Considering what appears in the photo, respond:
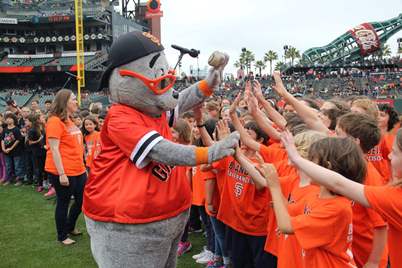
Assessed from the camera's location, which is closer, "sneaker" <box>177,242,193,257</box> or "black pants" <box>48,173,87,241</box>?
"sneaker" <box>177,242,193,257</box>

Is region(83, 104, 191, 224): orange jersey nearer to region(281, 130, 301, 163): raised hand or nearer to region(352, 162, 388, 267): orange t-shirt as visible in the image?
region(281, 130, 301, 163): raised hand

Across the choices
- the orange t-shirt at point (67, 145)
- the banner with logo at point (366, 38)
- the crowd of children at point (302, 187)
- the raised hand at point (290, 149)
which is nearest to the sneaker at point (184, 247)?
the crowd of children at point (302, 187)

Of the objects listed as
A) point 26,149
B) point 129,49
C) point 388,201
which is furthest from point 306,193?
point 26,149

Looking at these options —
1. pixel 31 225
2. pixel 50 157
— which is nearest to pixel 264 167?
pixel 50 157

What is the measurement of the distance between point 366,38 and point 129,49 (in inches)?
1913

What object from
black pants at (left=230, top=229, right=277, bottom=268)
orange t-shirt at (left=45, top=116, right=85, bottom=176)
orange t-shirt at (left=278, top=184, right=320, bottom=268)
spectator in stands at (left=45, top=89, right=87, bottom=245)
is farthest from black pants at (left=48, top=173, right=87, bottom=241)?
orange t-shirt at (left=278, top=184, right=320, bottom=268)

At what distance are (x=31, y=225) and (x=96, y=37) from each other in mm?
42726

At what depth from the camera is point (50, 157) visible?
5.20 metres

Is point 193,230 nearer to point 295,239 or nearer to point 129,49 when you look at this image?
point 295,239

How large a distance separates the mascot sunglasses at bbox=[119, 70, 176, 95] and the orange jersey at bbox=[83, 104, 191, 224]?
0.64 feet

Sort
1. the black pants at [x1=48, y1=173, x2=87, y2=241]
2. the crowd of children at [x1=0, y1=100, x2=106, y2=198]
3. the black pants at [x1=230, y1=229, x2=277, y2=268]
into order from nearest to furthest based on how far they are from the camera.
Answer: the black pants at [x1=230, y1=229, x2=277, y2=268], the black pants at [x1=48, y1=173, x2=87, y2=241], the crowd of children at [x1=0, y1=100, x2=106, y2=198]

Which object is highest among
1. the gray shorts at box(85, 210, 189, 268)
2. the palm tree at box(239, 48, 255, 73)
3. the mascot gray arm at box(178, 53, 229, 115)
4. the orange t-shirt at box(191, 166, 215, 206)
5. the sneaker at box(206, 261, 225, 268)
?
the palm tree at box(239, 48, 255, 73)

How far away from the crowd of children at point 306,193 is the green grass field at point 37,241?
1240 millimetres

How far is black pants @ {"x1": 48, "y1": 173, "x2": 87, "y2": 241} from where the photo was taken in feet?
16.5
